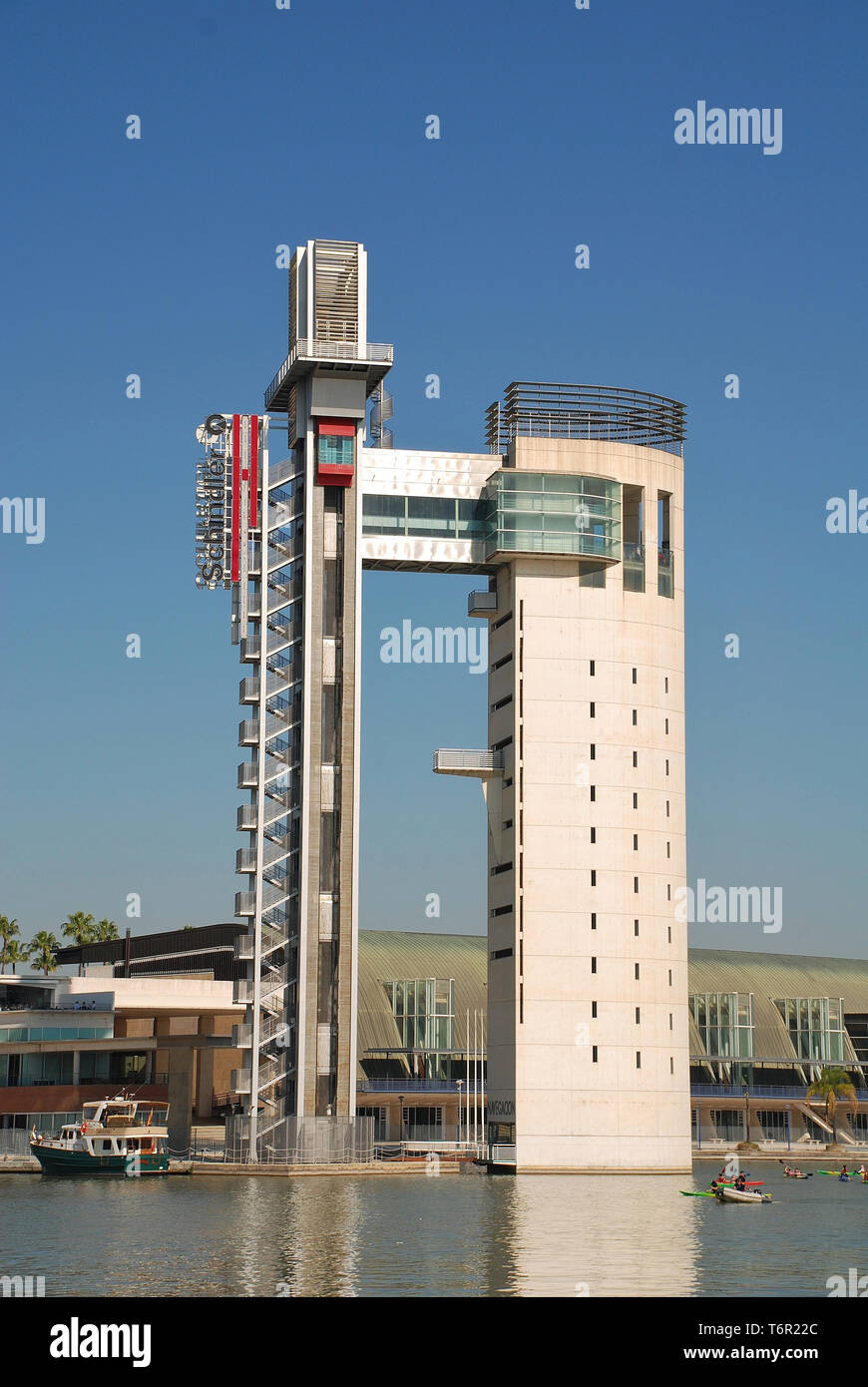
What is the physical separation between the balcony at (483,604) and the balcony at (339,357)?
15409 mm

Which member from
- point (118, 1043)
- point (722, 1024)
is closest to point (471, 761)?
point (118, 1043)

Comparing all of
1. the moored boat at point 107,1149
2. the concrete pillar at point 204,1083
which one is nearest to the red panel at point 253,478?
the moored boat at point 107,1149

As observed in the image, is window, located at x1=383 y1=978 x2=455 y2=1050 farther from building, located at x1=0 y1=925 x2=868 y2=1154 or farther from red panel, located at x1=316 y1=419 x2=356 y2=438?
red panel, located at x1=316 y1=419 x2=356 y2=438

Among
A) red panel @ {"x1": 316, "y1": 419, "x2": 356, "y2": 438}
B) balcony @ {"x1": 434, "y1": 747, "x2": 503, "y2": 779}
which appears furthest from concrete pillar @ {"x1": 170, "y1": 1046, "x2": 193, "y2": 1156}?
red panel @ {"x1": 316, "y1": 419, "x2": 356, "y2": 438}

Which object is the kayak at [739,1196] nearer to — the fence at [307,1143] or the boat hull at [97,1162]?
the fence at [307,1143]

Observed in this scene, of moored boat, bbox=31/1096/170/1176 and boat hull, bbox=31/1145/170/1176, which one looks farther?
moored boat, bbox=31/1096/170/1176

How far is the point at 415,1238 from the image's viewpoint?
68125 mm

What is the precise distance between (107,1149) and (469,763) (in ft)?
107

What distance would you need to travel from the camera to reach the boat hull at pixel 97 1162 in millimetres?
110000

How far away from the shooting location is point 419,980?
155 m

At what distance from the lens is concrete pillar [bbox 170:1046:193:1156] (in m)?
124

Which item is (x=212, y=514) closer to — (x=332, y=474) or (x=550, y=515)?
(x=332, y=474)

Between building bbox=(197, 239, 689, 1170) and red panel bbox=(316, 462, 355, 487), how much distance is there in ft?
0.47
